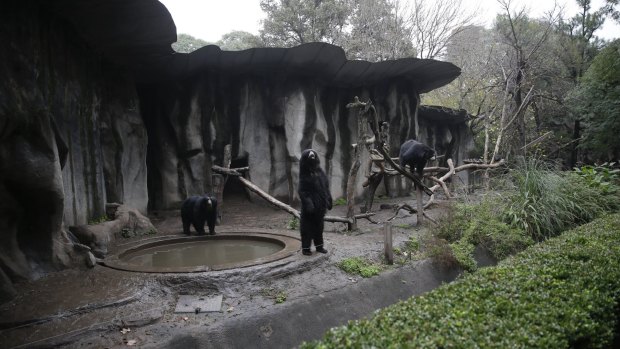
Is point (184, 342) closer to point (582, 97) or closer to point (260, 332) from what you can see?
point (260, 332)

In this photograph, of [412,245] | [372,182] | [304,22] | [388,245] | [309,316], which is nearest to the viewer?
[309,316]

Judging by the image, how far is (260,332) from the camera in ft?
13.5

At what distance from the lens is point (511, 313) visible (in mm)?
2844

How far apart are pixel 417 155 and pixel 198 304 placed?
6056 mm

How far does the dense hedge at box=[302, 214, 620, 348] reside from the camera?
8.04 ft

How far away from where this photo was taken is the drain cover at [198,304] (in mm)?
4258

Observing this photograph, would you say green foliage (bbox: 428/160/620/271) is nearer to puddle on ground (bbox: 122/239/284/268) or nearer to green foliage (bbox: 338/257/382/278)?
green foliage (bbox: 338/257/382/278)

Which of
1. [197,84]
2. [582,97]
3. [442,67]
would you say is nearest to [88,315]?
[197,84]

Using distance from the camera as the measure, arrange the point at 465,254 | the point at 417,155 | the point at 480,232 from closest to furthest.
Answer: the point at 465,254 < the point at 480,232 < the point at 417,155

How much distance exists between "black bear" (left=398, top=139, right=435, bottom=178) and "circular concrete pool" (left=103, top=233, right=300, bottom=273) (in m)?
3.54

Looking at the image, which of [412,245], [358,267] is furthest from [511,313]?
[412,245]

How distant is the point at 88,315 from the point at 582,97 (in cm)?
1823

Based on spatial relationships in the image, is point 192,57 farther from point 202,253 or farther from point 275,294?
point 275,294

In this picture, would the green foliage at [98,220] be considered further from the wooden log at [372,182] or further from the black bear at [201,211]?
the wooden log at [372,182]
